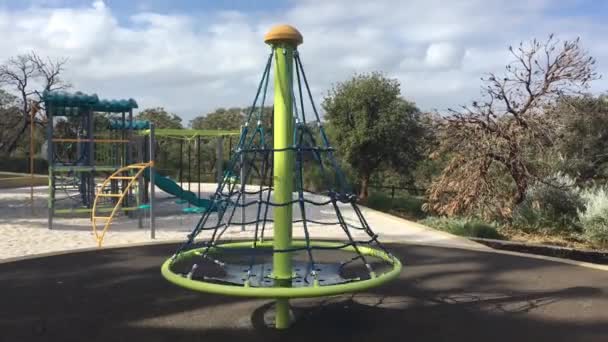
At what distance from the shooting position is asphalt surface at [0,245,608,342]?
4.29m

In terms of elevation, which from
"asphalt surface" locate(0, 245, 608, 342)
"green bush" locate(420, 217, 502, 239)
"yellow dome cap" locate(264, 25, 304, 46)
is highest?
"yellow dome cap" locate(264, 25, 304, 46)

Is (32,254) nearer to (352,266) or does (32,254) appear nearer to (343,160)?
(352,266)

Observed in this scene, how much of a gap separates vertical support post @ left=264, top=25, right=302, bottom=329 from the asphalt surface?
70 centimetres

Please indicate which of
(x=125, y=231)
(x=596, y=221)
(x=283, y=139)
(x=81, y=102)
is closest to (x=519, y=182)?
(x=596, y=221)

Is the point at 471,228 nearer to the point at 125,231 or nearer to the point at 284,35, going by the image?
the point at 125,231

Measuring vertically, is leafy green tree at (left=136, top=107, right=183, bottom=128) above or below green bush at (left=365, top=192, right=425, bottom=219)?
above

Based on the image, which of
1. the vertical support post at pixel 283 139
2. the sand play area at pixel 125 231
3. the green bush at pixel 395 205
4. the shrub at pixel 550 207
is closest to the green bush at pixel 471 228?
the sand play area at pixel 125 231

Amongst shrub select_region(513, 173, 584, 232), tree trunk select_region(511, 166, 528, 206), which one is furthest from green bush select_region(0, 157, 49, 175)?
shrub select_region(513, 173, 584, 232)

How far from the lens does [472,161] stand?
37.4 ft

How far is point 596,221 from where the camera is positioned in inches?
381

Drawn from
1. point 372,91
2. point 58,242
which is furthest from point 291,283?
point 372,91

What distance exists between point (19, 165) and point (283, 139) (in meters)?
31.3

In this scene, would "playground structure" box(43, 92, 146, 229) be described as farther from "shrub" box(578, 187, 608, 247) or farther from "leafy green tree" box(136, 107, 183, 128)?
"leafy green tree" box(136, 107, 183, 128)

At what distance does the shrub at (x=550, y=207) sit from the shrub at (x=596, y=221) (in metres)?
0.60
